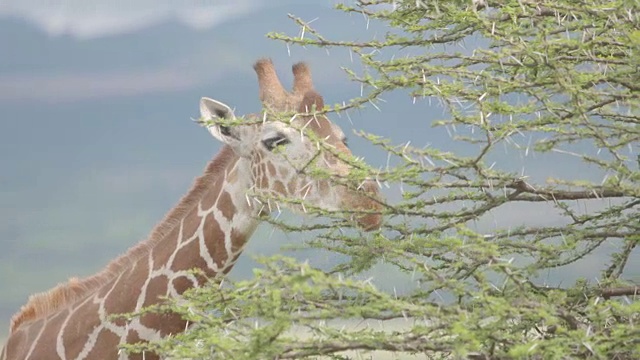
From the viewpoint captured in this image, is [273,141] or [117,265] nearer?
[273,141]

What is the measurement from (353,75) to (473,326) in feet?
4.89

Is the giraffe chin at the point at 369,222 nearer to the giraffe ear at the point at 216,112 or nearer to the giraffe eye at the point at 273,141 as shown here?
the giraffe eye at the point at 273,141

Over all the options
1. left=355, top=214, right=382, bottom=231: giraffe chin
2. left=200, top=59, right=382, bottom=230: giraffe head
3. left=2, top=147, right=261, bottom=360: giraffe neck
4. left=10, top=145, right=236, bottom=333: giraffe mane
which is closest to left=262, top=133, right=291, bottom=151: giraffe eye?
left=200, top=59, right=382, bottom=230: giraffe head


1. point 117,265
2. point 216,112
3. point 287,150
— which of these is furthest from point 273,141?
point 117,265

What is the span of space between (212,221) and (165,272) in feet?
1.16

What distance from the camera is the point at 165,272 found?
5777 millimetres

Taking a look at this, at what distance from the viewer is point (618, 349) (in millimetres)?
4004

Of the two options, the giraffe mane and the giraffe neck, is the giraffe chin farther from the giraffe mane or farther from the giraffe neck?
the giraffe mane

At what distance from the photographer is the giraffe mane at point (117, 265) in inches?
235

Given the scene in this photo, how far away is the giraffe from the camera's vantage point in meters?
5.64

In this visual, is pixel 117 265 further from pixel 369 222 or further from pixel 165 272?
pixel 369 222

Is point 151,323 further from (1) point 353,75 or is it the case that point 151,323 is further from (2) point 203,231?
(1) point 353,75

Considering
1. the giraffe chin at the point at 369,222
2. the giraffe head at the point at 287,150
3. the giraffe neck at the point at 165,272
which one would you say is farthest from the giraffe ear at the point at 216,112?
the giraffe chin at the point at 369,222

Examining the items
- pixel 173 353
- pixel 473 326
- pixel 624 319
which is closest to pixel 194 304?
pixel 173 353
